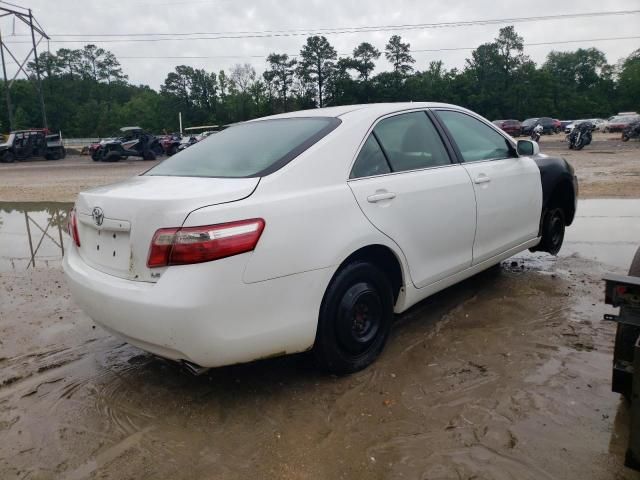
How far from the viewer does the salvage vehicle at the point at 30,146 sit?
94.3 feet

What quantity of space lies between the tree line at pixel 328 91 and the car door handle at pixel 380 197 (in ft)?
216

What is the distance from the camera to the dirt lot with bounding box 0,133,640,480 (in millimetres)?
2389

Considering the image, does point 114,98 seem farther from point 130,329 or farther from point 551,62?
point 130,329

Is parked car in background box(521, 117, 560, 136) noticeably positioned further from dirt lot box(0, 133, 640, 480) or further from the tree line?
dirt lot box(0, 133, 640, 480)

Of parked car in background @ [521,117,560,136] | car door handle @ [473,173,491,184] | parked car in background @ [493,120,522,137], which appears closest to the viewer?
car door handle @ [473,173,491,184]

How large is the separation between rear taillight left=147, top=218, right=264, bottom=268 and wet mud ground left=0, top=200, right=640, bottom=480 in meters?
0.92

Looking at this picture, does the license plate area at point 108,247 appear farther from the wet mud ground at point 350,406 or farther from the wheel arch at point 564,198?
the wheel arch at point 564,198

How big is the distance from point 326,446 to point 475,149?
2.65 m

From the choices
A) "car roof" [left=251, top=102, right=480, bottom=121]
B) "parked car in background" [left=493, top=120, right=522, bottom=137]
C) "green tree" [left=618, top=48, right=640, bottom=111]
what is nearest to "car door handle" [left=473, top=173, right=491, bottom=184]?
"car roof" [left=251, top=102, right=480, bottom=121]

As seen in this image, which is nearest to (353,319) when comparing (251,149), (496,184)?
(251,149)

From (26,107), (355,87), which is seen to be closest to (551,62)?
(355,87)

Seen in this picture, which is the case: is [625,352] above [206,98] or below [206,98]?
below

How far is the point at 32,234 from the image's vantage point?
801 cm

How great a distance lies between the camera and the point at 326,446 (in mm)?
2504
